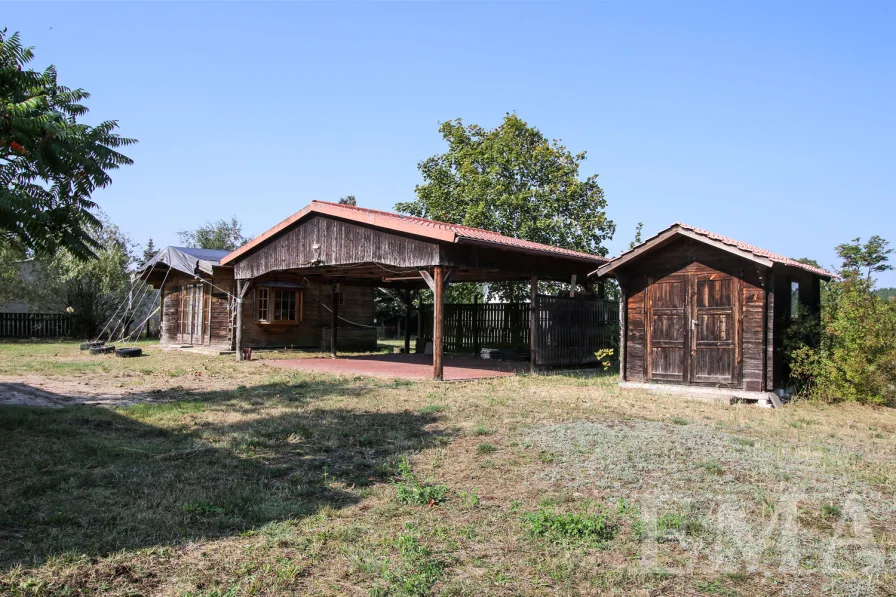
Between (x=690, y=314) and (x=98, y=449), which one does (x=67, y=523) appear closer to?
(x=98, y=449)

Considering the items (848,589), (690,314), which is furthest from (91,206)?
(690,314)

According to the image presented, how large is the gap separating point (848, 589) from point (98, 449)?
21.8 feet

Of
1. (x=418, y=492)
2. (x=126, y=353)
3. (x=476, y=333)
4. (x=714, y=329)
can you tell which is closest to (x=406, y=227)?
(x=714, y=329)

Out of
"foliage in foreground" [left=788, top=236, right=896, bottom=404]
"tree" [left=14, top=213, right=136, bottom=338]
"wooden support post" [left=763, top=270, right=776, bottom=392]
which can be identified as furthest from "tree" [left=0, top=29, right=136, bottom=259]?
"tree" [left=14, top=213, right=136, bottom=338]

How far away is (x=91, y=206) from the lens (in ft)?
21.1

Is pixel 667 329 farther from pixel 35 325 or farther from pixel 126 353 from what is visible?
pixel 35 325

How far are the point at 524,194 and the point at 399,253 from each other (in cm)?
1091

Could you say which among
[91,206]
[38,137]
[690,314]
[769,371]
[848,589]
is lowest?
[848,589]

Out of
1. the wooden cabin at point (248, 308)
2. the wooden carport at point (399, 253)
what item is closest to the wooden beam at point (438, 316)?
the wooden carport at point (399, 253)

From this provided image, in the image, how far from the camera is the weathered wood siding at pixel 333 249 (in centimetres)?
1346

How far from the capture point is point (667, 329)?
1161 centimetres

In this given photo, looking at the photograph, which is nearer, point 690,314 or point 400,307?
point 690,314

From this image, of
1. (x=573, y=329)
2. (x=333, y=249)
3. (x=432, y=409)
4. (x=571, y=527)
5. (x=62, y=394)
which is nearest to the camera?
(x=571, y=527)

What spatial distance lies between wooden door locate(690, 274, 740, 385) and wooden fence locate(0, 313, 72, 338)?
90.0 ft
